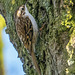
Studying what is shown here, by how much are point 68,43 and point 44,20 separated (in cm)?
38

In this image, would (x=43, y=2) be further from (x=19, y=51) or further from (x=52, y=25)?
(x=19, y=51)

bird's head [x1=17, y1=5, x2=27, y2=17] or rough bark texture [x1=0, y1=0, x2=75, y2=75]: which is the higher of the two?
bird's head [x1=17, y1=5, x2=27, y2=17]

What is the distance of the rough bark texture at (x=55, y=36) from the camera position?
133cm

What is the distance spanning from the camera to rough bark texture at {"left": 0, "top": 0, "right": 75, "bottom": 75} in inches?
52.4

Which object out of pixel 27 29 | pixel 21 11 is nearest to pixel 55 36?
pixel 27 29

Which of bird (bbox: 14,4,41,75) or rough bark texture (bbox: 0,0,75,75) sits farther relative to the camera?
bird (bbox: 14,4,41,75)

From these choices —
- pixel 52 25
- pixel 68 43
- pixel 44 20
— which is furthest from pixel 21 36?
pixel 68 43

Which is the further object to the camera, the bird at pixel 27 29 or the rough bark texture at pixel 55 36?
the bird at pixel 27 29

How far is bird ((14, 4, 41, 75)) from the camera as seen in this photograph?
1.77m

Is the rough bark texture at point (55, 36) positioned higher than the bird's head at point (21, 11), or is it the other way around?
the bird's head at point (21, 11)

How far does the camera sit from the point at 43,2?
5.19 ft

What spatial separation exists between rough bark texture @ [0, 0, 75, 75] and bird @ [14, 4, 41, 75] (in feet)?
0.16

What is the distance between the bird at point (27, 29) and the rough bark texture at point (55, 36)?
2.0 inches

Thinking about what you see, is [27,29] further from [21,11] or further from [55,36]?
[55,36]
